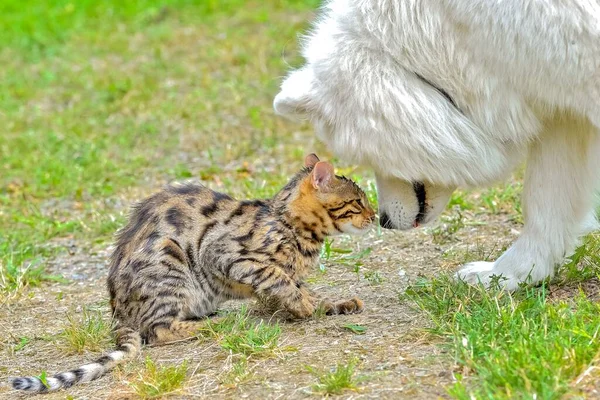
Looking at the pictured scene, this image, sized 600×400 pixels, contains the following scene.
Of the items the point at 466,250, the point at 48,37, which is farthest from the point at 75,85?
the point at 466,250

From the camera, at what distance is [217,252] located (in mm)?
4918

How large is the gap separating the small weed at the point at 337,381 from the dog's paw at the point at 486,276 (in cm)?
110

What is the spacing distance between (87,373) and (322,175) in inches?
59.9

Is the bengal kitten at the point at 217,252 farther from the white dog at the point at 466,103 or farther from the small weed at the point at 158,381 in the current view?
the small weed at the point at 158,381

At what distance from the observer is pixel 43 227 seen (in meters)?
7.39

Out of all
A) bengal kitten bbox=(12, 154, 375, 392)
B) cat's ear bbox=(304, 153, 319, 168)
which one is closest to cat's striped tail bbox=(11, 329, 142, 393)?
bengal kitten bbox=(12, 154, 375, 392)

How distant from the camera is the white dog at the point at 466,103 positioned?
428 centimetres

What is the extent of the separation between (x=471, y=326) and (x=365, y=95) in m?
1.22

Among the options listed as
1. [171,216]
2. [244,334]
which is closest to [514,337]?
[244,334]

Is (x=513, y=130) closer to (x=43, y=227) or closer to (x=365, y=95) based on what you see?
(x=365, y=95)

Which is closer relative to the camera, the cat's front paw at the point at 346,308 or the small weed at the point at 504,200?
the cat's front paw at the point at 346,308

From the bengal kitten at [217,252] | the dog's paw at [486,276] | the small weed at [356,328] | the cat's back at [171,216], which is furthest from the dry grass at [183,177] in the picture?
the cat's back at [171,216]

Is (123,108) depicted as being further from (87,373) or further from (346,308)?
(87,373)

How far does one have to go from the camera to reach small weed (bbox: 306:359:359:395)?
3914mm
